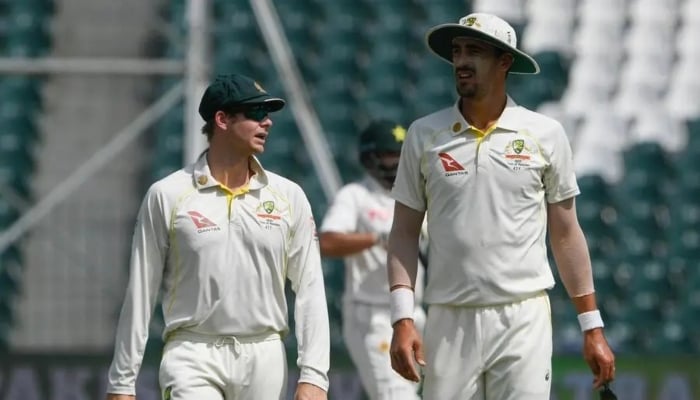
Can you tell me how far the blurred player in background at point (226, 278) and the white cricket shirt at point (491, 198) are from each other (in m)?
0.53

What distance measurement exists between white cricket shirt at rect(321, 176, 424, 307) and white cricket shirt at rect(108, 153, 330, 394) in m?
2.57

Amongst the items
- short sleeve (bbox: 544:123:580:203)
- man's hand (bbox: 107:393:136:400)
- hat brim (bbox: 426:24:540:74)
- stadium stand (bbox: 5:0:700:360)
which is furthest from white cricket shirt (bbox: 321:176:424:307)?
stadium stand (bbox: 5:0:700:360)

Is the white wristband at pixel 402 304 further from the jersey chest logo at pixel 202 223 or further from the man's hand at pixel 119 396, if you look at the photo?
the man's hand at pixel 119 396

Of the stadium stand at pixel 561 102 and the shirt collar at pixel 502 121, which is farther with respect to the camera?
the stadium stand at pixel 561 102

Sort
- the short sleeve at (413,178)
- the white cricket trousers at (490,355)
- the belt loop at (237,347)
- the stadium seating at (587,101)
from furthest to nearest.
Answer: the stadium seating at (587,101) < the short sleeve at (413,178) < the belt loop at (237,347) < the white cricket trousers at (490,355)

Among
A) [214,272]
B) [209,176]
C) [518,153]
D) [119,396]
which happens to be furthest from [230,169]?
[518,153]

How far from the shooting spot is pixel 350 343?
29.4 feet

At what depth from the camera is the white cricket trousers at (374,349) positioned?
8.59m

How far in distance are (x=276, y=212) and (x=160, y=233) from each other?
17.8 inches

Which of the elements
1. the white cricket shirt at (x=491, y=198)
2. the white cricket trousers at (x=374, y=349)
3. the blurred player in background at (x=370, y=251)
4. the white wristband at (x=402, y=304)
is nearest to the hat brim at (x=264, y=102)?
the white cricket shirt at (x=491, y=198)

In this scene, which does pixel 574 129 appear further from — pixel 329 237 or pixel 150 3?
pixel 329 237

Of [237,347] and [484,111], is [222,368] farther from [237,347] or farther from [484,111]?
[484,111]

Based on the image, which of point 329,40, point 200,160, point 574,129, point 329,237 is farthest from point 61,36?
point 200,160

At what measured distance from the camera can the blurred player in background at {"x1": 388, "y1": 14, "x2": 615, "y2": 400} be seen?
607cm
